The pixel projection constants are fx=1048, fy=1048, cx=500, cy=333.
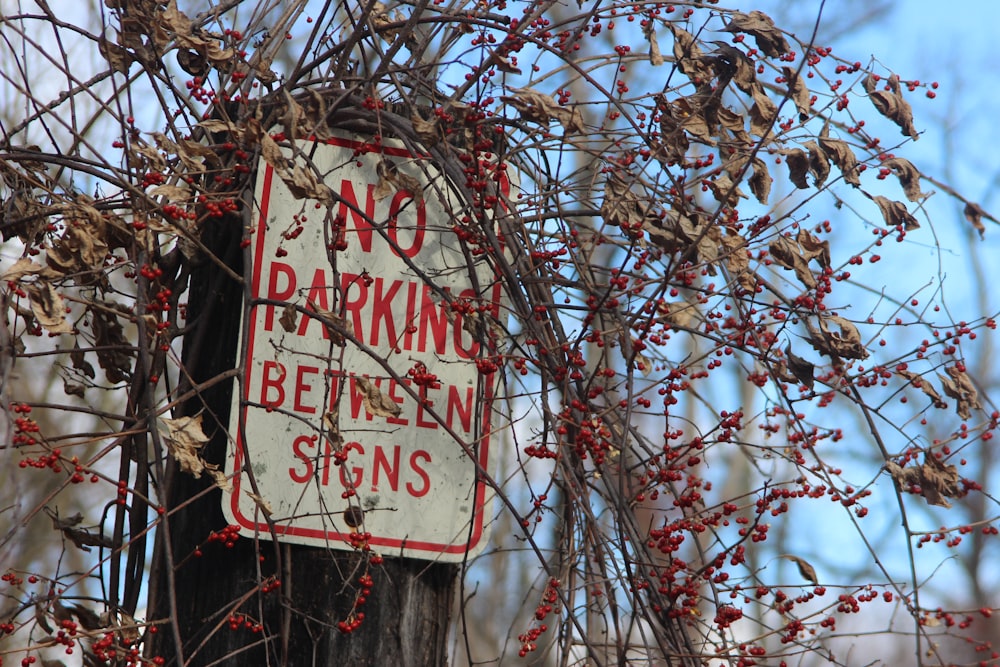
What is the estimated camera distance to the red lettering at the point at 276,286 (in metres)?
2.20

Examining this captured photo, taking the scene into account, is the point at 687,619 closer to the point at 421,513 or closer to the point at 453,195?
the point at 421,513

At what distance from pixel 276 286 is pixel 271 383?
211 mm

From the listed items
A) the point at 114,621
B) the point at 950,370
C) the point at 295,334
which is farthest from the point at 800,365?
the point at 114,621

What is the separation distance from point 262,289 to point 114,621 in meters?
0.73

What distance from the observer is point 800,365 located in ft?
7.86

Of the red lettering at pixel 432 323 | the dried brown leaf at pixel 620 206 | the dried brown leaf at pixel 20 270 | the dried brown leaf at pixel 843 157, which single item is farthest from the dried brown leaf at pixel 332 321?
the dried brown leaf at pixel 843 157

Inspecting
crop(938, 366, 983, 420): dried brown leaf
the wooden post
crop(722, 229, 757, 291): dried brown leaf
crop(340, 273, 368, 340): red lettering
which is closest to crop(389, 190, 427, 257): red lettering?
crop(340, 273, 368, 340): red lettering

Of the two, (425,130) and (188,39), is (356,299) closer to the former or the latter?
(425,130)

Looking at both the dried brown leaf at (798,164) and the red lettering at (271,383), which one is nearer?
the red lettering at (271,383)

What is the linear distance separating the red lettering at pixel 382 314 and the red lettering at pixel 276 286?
0.59 ft

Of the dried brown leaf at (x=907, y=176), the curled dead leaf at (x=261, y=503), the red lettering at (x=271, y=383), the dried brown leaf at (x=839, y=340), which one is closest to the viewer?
the curled dead leaf at (x=261, y=503)

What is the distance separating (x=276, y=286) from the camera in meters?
2.22

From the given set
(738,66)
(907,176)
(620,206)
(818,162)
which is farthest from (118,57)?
(907,176)

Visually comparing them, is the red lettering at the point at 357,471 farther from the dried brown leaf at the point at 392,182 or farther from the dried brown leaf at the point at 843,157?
the dried brown leaf at the point at 843,157
